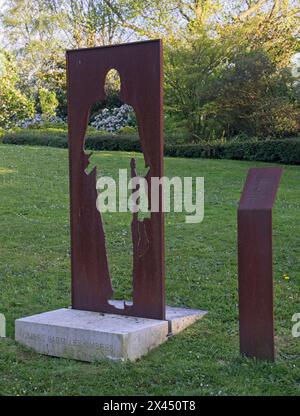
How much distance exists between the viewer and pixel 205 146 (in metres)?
21.0

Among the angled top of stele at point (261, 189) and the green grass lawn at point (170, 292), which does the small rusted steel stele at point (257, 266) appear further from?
the green grass lawn at point (170, 292)

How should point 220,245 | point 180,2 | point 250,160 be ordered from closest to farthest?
point 220,245 < point 250,160 < point 180,2

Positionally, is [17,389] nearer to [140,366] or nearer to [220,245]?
[140,366]

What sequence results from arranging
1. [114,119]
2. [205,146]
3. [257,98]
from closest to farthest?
[205,146] < [257,98] < [114,119]

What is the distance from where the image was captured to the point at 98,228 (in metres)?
5.57

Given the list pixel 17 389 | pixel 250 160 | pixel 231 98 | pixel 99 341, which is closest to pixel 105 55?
pixel 99 341

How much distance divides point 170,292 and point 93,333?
1.72 m

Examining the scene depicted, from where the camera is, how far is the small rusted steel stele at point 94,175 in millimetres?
5262

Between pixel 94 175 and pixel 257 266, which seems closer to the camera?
pixel 257 266

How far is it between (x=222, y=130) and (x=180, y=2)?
25.9 feet

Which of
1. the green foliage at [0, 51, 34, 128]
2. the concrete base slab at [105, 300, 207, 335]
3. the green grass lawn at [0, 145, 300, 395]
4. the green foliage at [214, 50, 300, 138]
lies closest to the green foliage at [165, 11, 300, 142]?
the green foliage at [214, 50, 300, 138]

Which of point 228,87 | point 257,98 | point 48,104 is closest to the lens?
point 228,87

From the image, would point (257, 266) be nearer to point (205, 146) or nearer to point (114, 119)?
Answer: point (205, 146)

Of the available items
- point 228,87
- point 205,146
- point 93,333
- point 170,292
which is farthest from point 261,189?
point 228,87
